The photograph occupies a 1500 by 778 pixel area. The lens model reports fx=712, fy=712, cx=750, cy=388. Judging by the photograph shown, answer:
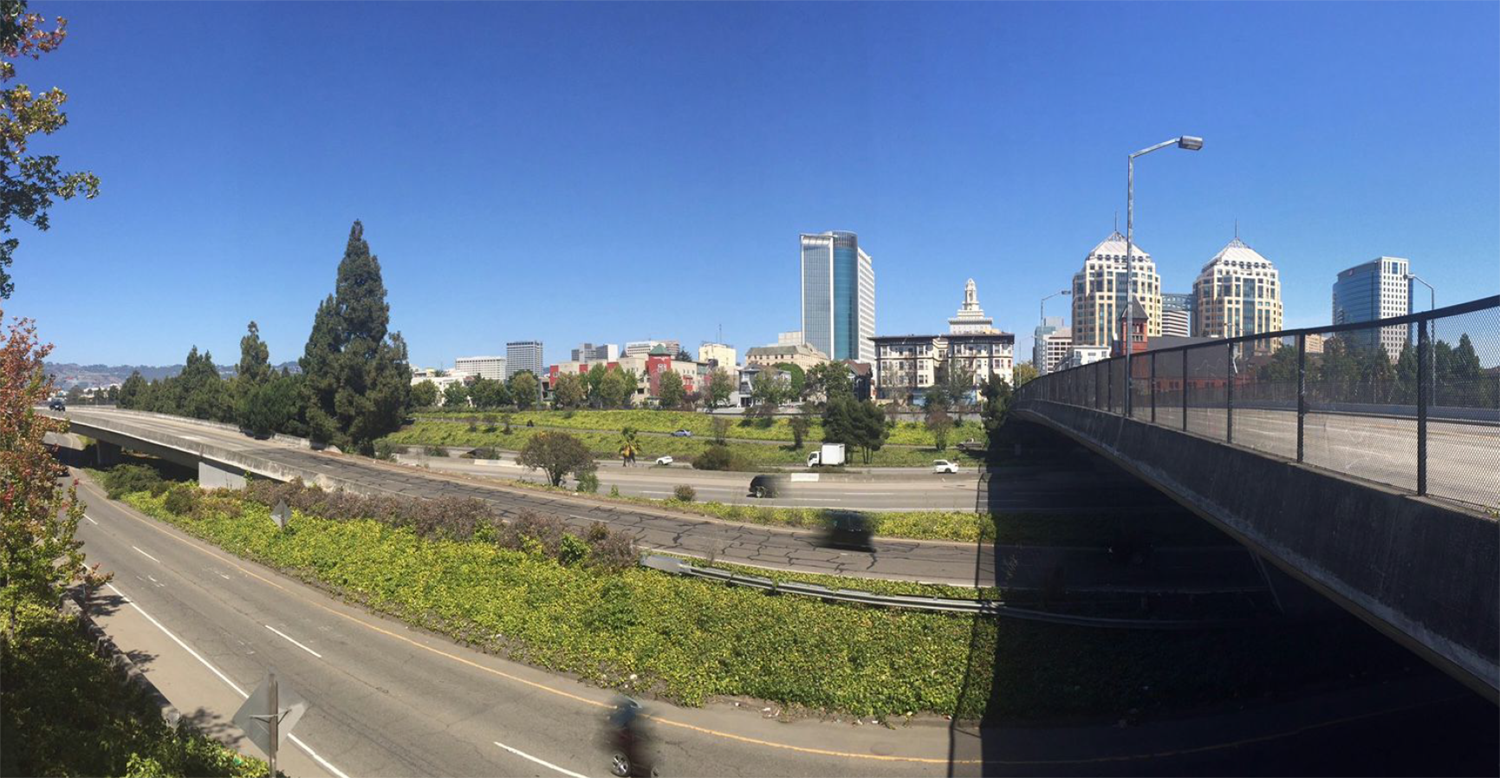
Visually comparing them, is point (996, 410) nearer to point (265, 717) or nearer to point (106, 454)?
point (265, 717)

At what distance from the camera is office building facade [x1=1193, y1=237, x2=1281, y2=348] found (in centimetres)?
7069

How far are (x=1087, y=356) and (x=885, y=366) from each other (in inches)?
1484

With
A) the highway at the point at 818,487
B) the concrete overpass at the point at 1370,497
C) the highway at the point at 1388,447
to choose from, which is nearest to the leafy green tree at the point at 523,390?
the highway at the point at 818,487

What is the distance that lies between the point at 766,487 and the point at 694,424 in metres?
41.4

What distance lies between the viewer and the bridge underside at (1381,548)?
15.4 ft

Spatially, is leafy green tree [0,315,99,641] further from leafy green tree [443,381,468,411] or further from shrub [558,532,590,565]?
leafy green tree [443,381,468,411]

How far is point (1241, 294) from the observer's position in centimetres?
6900

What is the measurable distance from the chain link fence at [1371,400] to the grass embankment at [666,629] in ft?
25.6

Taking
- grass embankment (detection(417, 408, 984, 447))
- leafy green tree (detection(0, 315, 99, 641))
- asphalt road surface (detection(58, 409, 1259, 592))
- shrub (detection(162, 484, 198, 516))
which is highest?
leafy green tree (detection(0, 315, 99, 641))

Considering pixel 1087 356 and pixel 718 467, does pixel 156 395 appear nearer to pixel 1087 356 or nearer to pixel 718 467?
pixel 718 467

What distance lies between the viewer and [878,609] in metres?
17.7

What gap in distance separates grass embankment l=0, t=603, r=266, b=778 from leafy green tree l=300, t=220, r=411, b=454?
4532 centimetres

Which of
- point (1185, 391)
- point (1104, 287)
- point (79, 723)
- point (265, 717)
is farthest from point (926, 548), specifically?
point (1104, 287)

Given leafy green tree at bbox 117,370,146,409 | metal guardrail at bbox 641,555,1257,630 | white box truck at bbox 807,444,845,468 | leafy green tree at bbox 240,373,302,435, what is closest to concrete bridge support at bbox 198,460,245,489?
leafy green tree at bbox 240,373,302,435
